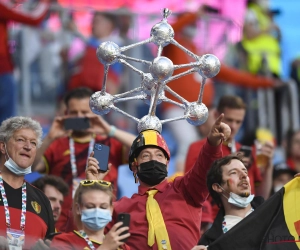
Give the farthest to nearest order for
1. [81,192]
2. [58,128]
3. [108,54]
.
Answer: [58,128], [108,54], [81,192]

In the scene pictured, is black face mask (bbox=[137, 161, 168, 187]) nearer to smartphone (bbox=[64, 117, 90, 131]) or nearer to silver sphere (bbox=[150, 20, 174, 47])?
silver sphere (bbox=[150, 20, 174, 47])

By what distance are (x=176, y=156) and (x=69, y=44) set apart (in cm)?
206

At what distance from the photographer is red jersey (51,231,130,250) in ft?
20.8

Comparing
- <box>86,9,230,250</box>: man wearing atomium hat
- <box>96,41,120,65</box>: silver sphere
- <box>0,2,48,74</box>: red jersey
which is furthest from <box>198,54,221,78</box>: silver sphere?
<box>0,2,48,74</box>: red jersey

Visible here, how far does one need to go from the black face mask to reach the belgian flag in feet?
2.23

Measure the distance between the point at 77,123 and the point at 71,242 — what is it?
90.6 inches

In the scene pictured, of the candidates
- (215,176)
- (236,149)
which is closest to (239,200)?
(215,176)

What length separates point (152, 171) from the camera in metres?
7.10

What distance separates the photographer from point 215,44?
13.7m

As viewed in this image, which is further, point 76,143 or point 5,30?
point 5,30

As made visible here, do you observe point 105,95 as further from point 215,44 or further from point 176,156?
point 215,44

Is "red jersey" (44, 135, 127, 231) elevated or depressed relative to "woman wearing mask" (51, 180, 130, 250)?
elevated

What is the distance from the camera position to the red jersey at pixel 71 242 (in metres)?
6.35

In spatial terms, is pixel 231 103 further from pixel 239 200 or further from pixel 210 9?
pixel 210 9
